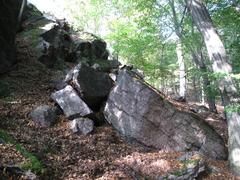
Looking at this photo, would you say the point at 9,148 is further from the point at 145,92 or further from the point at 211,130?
the point at 211,130

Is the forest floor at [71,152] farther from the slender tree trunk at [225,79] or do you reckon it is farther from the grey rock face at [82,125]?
the slender tree trunk at [225,79]

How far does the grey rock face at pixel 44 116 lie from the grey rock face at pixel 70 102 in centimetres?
55

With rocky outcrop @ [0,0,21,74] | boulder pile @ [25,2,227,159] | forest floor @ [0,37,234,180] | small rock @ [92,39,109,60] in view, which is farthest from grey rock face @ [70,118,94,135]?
small rock @ [92,39,109,60]

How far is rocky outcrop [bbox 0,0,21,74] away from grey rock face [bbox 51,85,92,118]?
8.18ft

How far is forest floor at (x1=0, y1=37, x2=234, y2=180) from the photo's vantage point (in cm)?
772

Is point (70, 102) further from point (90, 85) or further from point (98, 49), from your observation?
point (98, 49)

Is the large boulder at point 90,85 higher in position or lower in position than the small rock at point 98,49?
lower

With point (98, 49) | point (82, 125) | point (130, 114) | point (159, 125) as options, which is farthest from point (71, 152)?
point (98, 49)

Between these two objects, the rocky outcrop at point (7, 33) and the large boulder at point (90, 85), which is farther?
the rocky outcrop at point (7, 33)

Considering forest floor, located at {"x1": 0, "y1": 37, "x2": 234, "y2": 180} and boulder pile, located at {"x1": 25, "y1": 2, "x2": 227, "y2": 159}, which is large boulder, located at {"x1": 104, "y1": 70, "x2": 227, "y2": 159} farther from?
forest floor, located at {"x1": 0, "y1": 37, "x2": 234, "y2": 180}

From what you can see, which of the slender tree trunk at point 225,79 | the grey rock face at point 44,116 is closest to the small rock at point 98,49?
the grey rock face at point 44,116

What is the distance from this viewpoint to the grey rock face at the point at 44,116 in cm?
963

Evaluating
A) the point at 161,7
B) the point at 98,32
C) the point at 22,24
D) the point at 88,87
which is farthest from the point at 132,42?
the point at 98,32

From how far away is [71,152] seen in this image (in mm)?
8625
